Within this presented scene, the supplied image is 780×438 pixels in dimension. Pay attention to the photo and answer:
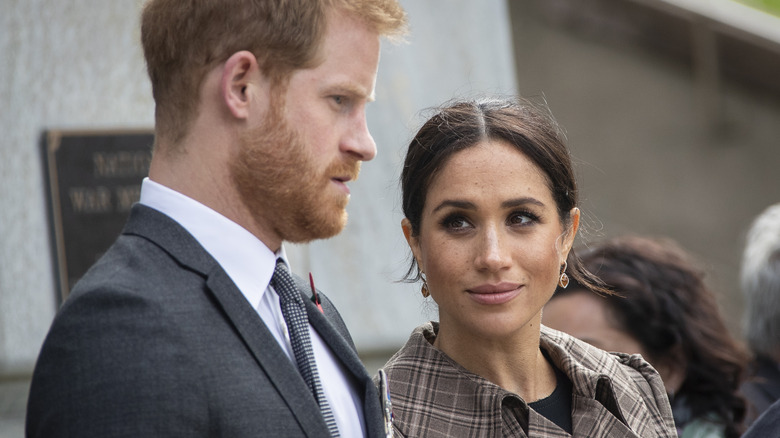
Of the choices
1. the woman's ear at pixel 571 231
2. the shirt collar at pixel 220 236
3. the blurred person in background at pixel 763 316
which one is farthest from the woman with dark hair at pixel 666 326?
the shirt collar at pixel 220 236

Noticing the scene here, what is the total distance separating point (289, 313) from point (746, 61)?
6.21 m

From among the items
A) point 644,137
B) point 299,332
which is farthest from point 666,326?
point 644,137

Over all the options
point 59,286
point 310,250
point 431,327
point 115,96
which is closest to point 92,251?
point 59,286

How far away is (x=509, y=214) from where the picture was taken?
7.66 feet

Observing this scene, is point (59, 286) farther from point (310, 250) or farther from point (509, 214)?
point (509, 214)

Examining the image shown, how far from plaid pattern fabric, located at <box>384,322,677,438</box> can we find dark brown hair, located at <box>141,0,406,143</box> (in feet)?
2.83

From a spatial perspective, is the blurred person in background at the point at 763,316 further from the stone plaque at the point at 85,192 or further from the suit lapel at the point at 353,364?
the stone plaque at the point at 85,192

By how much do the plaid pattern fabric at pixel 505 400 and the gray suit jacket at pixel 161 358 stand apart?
585 millimetres

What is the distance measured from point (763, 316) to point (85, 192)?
265cm

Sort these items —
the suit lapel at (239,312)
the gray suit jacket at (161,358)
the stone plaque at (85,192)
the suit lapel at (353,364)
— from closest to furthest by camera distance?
1. the gray suit jacket at (161,358)
2. the suit lapel at (239,312)
3. the suit lapel at (353,364)
4. the stone plaque at (85,192)

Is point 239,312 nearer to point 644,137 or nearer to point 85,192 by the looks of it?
point 85,192

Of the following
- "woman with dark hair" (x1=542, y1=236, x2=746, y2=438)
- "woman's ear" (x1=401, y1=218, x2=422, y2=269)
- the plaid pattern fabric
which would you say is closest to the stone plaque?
"woman's ear" (x1=401, y1=218, x2=422, y2=269)

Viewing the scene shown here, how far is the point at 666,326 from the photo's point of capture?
11.3 feet

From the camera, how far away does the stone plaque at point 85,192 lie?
3529 mm
